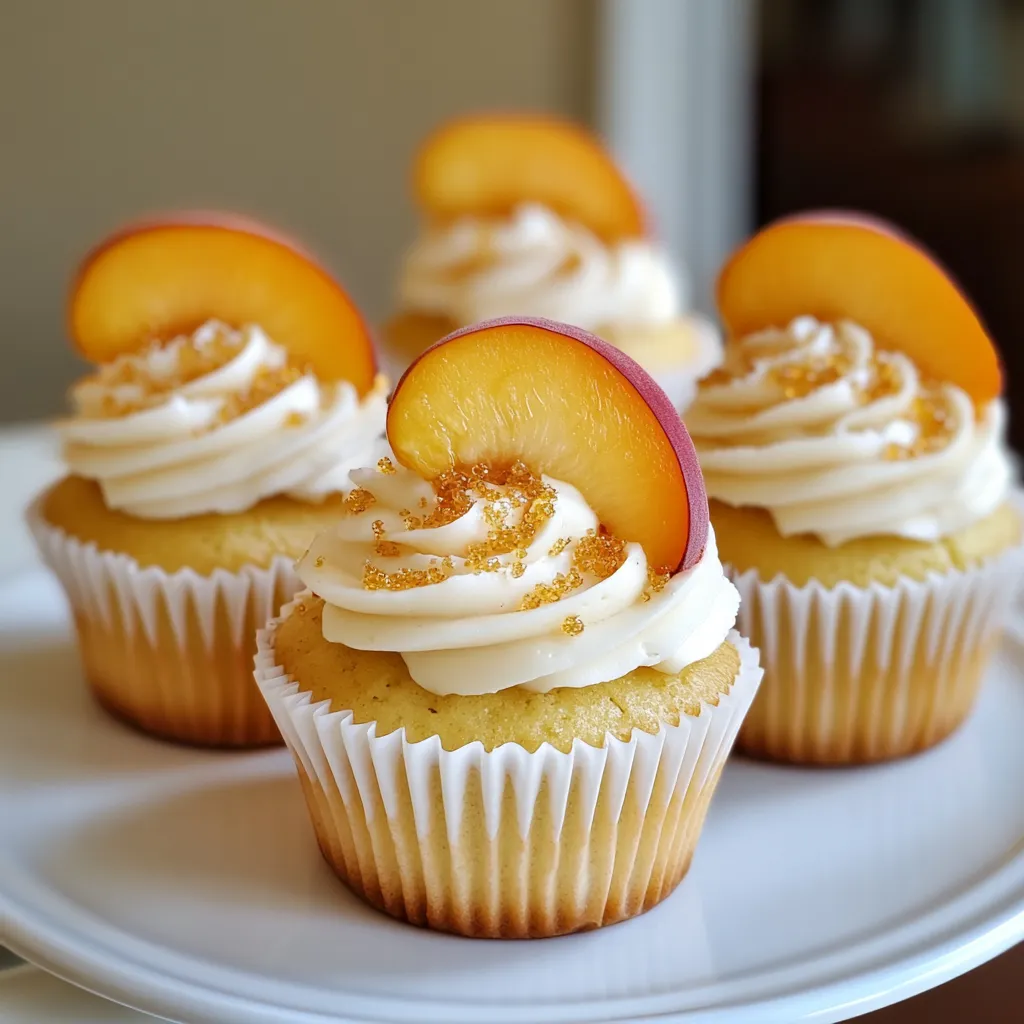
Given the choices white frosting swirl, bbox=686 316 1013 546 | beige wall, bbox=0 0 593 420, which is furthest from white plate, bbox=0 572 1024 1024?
beige wall, bbox=0 0 593 420

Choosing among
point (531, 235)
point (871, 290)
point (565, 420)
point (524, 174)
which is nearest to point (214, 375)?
point (565, 420)

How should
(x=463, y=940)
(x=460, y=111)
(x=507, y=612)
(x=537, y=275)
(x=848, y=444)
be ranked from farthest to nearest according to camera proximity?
(x=460, y=111) → (x=537, y=275) → (x=848, y=444) → (x=463, y=940) → (x=507, y=612)

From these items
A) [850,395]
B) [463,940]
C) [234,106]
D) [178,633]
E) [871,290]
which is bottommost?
[463,940]

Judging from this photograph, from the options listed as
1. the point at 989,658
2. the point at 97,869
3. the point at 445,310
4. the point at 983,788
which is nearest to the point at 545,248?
the point at 445,310

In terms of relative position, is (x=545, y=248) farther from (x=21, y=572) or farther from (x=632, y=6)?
(x=632, y=6)

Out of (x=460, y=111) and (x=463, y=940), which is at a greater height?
(x=460, y=111)

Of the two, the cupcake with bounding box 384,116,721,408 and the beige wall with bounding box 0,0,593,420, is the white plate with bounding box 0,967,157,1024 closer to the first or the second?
the cupcake with bounding box 384,116,721,408

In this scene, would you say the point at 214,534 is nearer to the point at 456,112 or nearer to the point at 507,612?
the point at 507,612

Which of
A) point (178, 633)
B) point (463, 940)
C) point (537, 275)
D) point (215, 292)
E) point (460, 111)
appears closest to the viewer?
point (463, 940)

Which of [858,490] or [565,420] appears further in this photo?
[858,490]
